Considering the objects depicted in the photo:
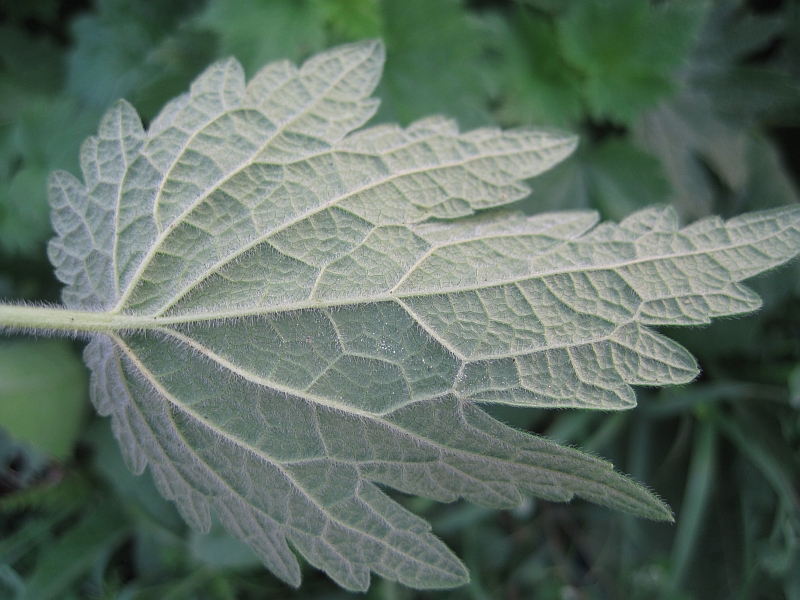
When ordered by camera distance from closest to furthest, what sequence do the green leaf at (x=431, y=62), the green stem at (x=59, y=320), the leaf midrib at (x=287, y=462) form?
the leaf midrib at (x=287, y=462), the green stem at (x=59, y=320), the green leaf at (x=431, y=62)

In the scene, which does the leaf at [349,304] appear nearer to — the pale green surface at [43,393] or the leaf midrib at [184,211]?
the leaf midrib at [184,211]

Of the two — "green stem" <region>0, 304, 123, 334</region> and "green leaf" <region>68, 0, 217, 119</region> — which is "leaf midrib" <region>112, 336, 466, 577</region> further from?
"green leaf" <region>68, 0, 217, 119</region>

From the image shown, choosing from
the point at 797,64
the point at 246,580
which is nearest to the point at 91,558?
the point at 246,580

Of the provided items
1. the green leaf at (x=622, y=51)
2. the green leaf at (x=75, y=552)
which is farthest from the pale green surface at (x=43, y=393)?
the green leaf at (x=622, y=51)

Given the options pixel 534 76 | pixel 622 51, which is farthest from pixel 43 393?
pixel 622 51

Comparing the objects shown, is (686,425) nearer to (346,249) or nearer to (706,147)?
(706,147)

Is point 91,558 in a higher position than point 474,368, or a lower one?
lower

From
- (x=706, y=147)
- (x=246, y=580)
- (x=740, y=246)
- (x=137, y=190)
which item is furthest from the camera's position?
(x=246, y=580)
